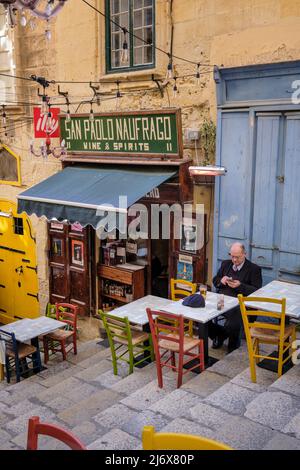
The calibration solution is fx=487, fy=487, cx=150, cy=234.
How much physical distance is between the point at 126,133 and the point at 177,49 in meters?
1.66

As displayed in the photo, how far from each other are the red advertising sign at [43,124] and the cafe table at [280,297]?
5.57 m

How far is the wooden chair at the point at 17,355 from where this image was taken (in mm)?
7504

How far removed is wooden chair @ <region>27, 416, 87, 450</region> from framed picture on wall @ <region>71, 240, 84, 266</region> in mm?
6511

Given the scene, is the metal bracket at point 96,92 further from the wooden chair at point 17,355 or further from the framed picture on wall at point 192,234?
the wooden chair at point 17,355

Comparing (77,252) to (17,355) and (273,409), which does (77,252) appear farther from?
(273,409)

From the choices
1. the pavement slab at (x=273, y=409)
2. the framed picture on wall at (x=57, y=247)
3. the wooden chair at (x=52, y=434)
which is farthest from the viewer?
the framed picture on wall at (x=57, y=247)

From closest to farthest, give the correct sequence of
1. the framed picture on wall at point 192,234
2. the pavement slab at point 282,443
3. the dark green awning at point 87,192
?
1. the pavement slab at point 282,443
2. the dark green awning at point 87,192
3. the framed picture on wall at point 192,234

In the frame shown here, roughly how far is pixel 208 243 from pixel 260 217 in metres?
1.07

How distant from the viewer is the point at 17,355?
7.48 m

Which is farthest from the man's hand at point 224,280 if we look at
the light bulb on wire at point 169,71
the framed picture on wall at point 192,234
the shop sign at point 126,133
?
the light bulb on wire at point 169,71

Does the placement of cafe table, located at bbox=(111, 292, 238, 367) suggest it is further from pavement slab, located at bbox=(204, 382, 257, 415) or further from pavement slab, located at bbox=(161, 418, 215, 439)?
pavement slab, located at bbox=(161, 418, 215, 439)

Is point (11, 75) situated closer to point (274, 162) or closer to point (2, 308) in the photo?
point (2, 308)

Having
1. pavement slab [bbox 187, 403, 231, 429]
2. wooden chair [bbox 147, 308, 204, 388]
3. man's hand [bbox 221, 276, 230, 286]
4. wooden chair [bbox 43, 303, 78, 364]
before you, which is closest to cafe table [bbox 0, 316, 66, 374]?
wooden chair [bbox 43, 303, 78, 364]
